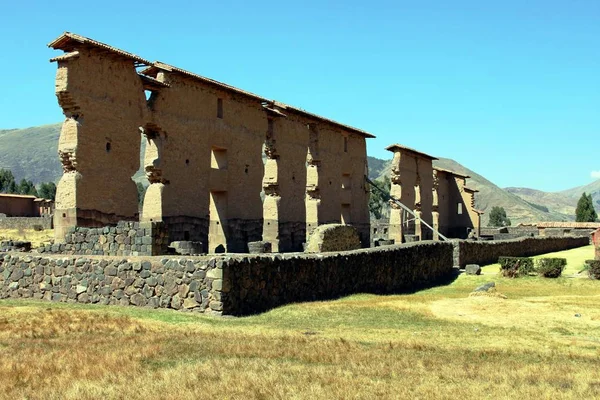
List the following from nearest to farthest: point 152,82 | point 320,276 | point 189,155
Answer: point 320,276 < point 152,82 < point 189,155

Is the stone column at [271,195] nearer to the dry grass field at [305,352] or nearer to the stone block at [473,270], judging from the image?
the stone block at [473,270]

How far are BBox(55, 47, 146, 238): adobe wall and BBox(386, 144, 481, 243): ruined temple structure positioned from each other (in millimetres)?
23672

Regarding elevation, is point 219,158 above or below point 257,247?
above

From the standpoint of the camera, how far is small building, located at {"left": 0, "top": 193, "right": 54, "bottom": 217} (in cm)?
6462

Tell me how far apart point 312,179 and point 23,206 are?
135ft

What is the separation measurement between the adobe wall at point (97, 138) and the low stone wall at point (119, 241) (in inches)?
94.2

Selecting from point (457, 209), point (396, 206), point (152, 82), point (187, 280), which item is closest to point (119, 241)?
point (187, 280)

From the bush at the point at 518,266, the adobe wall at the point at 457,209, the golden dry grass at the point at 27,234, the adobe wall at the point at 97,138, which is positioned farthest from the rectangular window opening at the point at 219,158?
the adobe wall at the point at 457,209

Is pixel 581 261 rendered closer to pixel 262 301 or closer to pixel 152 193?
pixel 152 193

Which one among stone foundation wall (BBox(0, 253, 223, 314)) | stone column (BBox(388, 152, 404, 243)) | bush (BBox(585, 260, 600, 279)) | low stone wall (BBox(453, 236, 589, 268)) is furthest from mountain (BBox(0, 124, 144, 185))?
stone foundation wall (BBox(0, 253, 223, 314))

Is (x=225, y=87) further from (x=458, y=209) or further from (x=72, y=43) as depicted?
(x=458, y=209)

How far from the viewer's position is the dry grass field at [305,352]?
702 centimetres

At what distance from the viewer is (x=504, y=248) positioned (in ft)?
121

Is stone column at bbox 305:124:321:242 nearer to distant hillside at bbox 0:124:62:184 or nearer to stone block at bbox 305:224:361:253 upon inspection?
stone block at bbox 305:224:361:253
